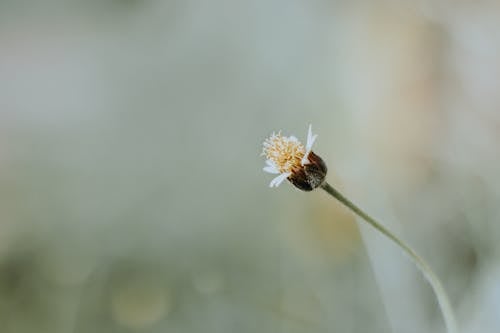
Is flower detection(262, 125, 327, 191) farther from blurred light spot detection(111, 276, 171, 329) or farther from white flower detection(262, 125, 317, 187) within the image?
blurred light spot detection(111, 276, 171, 329)

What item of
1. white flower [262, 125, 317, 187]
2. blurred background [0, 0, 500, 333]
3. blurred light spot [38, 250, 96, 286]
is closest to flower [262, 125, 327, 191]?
white flower [262, 125, 317, 187]

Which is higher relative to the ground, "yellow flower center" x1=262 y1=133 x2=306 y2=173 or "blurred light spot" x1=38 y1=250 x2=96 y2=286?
"yellow flower center" x1=262 y1=133 x2=306 y2=173

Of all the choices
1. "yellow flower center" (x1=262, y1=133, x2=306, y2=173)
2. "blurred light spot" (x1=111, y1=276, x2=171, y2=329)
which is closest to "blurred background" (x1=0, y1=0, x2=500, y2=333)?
"blurred light spot" (x1=111, y1=276, x2=171, y2=329)

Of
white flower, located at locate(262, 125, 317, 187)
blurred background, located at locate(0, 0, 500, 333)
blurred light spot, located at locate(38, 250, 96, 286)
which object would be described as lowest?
blurred light spot, located at locate(38, 250, 96, 286)

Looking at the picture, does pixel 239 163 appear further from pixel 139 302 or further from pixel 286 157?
pixel 286 157

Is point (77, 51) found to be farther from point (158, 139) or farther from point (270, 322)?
point (270, 322)

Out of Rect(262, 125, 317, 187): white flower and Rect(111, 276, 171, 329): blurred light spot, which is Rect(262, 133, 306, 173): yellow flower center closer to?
Rect(262, 125, 317, 187): white flower

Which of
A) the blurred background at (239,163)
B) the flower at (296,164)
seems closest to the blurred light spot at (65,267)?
the blurred background at (239,163)

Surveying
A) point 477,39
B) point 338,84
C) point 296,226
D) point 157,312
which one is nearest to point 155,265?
point 157,312

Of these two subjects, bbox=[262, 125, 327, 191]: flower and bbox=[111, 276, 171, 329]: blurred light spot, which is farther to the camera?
bbox=[111, 276, 171, 329]: blurred light spot
